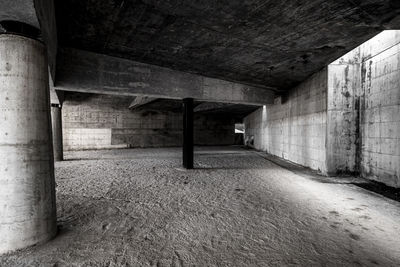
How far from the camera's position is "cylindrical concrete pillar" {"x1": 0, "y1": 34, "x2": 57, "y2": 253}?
8.55ft

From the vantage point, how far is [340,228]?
3422mm

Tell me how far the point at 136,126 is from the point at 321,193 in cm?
1481

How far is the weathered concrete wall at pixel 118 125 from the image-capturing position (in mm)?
14898

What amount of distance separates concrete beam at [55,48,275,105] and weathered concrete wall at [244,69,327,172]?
8.76ft

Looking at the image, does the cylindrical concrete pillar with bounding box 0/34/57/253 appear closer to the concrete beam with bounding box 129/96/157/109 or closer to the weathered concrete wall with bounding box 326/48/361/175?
the weathered concrete wall with bounding box 326/48/361/175

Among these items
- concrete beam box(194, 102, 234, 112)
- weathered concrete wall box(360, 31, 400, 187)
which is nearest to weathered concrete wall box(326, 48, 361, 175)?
weathered concrete wall box(360, 31, 400, 187)

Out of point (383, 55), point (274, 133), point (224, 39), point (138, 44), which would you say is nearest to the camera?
point (224, 39)

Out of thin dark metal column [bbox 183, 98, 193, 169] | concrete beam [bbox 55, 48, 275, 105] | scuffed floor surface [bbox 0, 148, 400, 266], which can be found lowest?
scuffed floor surface [bbox 0, 148, 400, 266]

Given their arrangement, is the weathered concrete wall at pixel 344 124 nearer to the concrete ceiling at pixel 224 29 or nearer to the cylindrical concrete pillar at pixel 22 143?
the concrete ceiling at pixel 224 29

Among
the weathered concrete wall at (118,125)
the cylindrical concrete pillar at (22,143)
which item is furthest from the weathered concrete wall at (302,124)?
the weathered concrete wall at (118,125)

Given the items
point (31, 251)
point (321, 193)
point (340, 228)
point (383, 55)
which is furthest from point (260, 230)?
point (383, 55)

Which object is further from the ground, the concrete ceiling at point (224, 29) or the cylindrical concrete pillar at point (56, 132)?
the concrete ceiling at point (224, 29)

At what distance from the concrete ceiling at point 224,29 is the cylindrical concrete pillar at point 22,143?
1.72m

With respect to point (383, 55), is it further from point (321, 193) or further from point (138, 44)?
point (138, 44)
